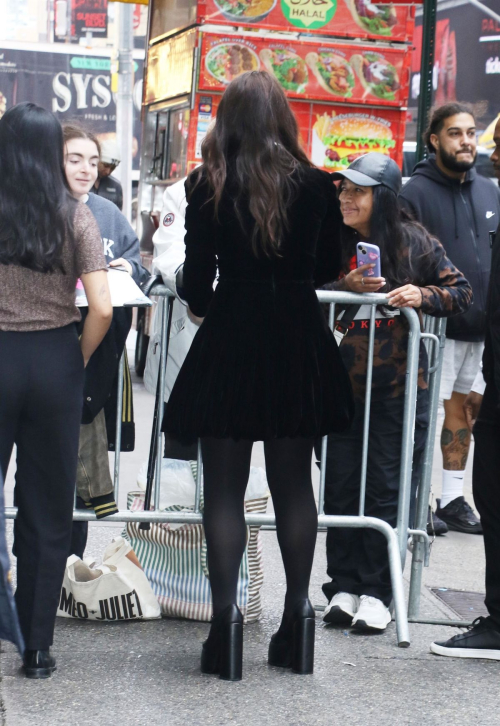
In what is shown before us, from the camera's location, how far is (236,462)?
3572mm

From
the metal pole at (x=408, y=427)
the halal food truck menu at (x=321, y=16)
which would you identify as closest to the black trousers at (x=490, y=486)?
the metal pole at (x=408, y=427)

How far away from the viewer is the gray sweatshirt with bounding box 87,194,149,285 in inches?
172

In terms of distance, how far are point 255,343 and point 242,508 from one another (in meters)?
0.55

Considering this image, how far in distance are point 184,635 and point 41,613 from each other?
0.75m

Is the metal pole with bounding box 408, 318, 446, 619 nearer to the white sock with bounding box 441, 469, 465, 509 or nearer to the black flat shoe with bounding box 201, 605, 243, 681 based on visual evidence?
the black flat shoe with bounding box 201, 605, 243, 681

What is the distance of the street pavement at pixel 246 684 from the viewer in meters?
3.32

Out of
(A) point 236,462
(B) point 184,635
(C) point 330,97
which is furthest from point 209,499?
(C) point 330,97

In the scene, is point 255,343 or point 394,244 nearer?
point 255,343

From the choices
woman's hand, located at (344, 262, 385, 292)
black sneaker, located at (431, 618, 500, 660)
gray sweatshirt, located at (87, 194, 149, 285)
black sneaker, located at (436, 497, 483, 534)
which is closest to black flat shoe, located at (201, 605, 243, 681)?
black sneaker, located at (431, 618, 500, 660)

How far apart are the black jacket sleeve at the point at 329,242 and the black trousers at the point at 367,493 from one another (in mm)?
762

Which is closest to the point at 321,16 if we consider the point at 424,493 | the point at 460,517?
the point at 460,517

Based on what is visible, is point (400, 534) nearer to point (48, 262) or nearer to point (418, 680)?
point (418, 680)

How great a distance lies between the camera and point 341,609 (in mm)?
4238

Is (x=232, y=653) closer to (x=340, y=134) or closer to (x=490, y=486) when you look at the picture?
(x=490, y=486)
